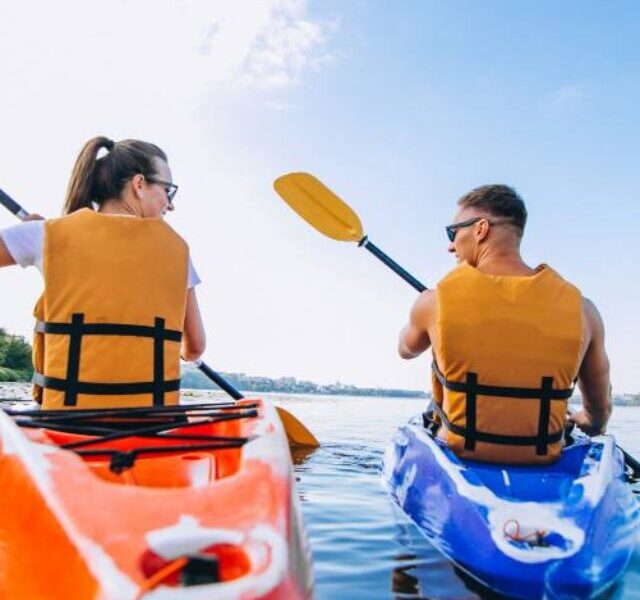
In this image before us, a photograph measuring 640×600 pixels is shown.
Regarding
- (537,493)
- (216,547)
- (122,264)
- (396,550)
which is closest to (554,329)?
(537,493)

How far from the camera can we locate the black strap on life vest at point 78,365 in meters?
2.63

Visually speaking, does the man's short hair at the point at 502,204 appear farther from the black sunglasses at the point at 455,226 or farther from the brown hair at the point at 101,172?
the brown hair at the point at 101,172

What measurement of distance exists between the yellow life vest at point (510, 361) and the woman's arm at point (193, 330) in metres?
1.17

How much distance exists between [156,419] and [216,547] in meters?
1.19

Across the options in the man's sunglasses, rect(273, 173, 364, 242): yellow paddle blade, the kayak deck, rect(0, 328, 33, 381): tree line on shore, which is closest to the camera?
the kayak deck

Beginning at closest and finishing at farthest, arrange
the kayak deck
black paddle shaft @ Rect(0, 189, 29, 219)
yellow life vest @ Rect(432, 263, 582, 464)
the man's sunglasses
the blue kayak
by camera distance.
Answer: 1. the kayak deck
2. the blue kayak
3. yellow life vest @ Rect(432, 263, 582, 464)
4. the man's sunglasses
5. black paddle shaft @ Rect(0, 189, 29, 219)

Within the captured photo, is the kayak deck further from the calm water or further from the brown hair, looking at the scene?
the brown hair

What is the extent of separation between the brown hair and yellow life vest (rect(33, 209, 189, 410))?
0.44 metres

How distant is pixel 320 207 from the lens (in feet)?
22.0

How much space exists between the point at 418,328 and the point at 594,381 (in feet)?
3.22

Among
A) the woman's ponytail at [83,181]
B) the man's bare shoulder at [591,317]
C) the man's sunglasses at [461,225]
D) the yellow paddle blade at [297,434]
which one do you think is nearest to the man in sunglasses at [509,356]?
the man's bare shoulder at [591,317]

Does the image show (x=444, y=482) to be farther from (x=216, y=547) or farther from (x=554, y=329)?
(x=216, y=547)

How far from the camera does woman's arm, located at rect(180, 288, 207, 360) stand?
10.5 ft

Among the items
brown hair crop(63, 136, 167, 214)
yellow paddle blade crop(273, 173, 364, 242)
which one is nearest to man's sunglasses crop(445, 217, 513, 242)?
brown hair crop(63, 136, 167, 214)
